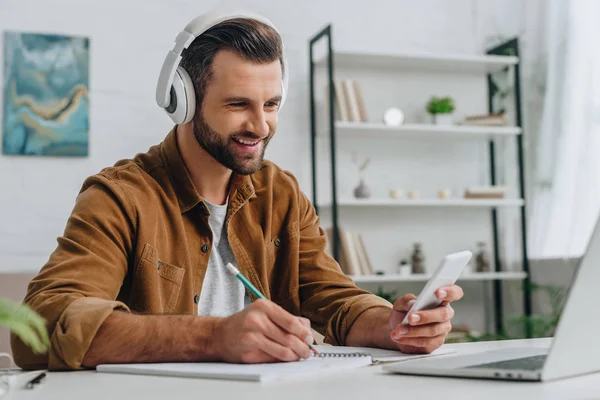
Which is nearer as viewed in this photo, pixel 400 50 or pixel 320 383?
pixel 320 383

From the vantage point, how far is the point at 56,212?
12.0 feet

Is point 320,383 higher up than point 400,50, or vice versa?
point 400,50

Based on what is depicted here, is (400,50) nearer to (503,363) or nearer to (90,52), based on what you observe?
(90,52)

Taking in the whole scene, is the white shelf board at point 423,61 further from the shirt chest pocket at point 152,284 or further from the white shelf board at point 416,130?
the shirt chest pocket at point 152,284

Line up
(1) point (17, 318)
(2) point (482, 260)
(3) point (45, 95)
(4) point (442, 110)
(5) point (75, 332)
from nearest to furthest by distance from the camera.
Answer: (1) point (17, 318)
(5) point (75, 332)
(3) point (45, 95)
(4) point (442, 110)
(2) point (482, 260)

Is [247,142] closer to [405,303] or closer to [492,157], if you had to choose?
[405,303]

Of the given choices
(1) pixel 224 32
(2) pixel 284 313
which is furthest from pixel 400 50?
(2) pixel 284 313

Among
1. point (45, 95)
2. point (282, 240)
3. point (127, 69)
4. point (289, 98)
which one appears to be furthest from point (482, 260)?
point (282, 240)

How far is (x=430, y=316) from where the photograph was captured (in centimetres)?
115

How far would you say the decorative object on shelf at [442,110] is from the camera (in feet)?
13.5

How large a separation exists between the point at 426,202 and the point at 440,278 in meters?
2.87

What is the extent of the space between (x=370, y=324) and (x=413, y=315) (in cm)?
20

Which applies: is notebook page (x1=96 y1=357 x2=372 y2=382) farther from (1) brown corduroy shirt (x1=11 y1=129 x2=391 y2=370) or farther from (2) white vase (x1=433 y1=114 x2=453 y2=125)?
(2) white vase (x1=433 y1=114 x2=453 y2=125)

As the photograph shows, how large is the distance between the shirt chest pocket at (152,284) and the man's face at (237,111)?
257 mm
